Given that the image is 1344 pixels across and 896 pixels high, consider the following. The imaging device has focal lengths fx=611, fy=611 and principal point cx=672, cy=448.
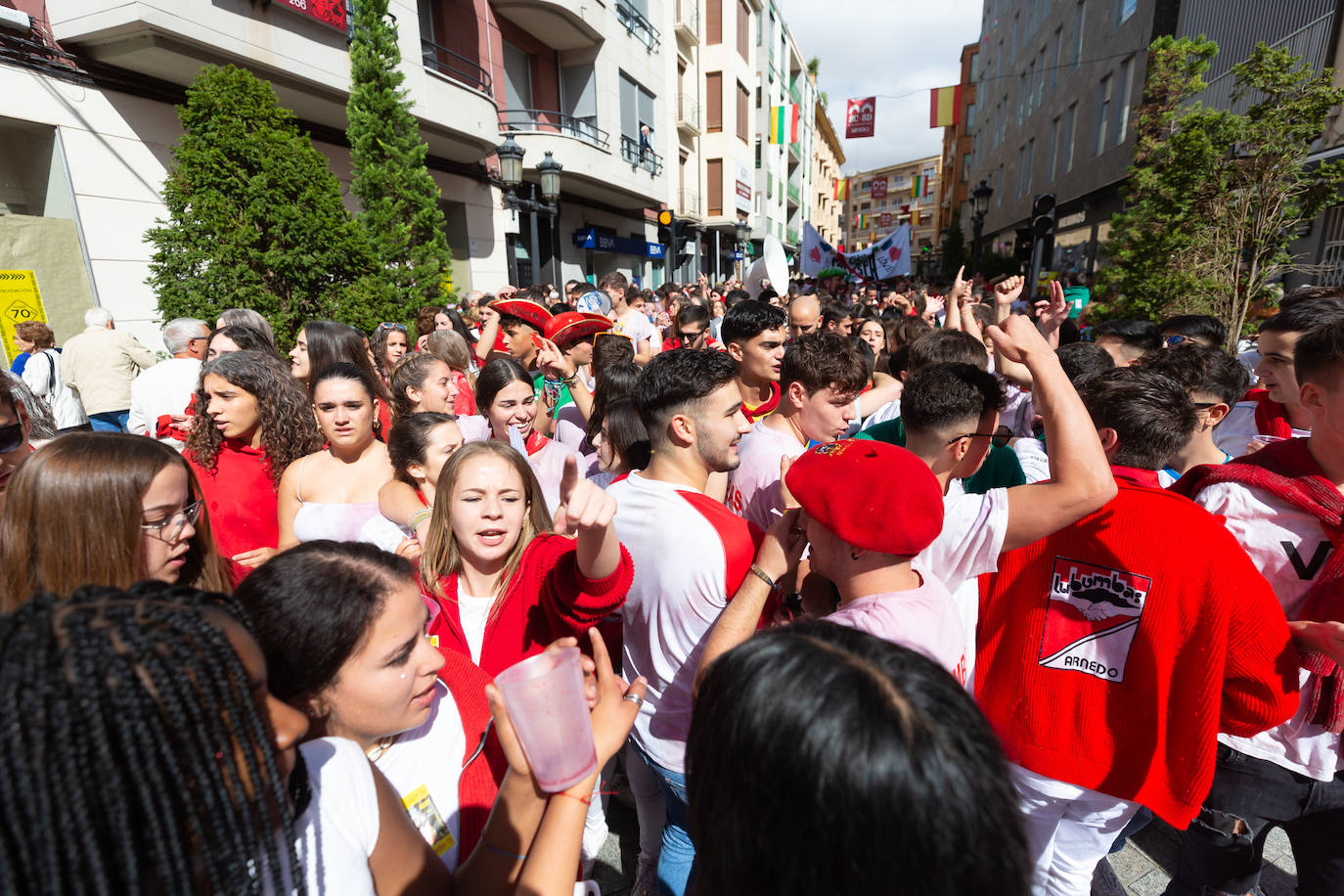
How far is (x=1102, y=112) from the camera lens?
17.7 m

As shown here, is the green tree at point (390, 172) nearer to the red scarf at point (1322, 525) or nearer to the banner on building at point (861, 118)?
the red scarf at point (1322, 525)

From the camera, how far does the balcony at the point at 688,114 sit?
23.3 m

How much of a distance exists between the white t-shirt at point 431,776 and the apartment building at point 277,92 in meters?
8.55

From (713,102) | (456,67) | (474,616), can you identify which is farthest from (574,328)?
(713,102)

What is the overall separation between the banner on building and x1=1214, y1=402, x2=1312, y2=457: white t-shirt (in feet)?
100

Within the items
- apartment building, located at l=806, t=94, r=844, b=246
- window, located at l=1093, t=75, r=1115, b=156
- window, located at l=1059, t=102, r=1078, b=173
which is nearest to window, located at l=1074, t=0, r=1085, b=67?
window, located at l=1059, t=102, r=1078, b=173

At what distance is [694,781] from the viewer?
2.90 ft

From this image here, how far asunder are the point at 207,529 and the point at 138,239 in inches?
330

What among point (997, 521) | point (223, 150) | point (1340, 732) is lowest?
point (1340, 732)

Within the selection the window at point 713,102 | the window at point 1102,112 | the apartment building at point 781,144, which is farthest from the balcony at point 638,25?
the window at point 1102,112

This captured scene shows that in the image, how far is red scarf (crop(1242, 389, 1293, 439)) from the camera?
3.02 meters

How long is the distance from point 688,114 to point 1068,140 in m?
13.6

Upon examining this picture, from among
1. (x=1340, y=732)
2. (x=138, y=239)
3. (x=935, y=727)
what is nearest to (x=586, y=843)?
(x=935, y=727)

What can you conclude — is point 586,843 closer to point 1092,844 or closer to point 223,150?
point 1092,844
